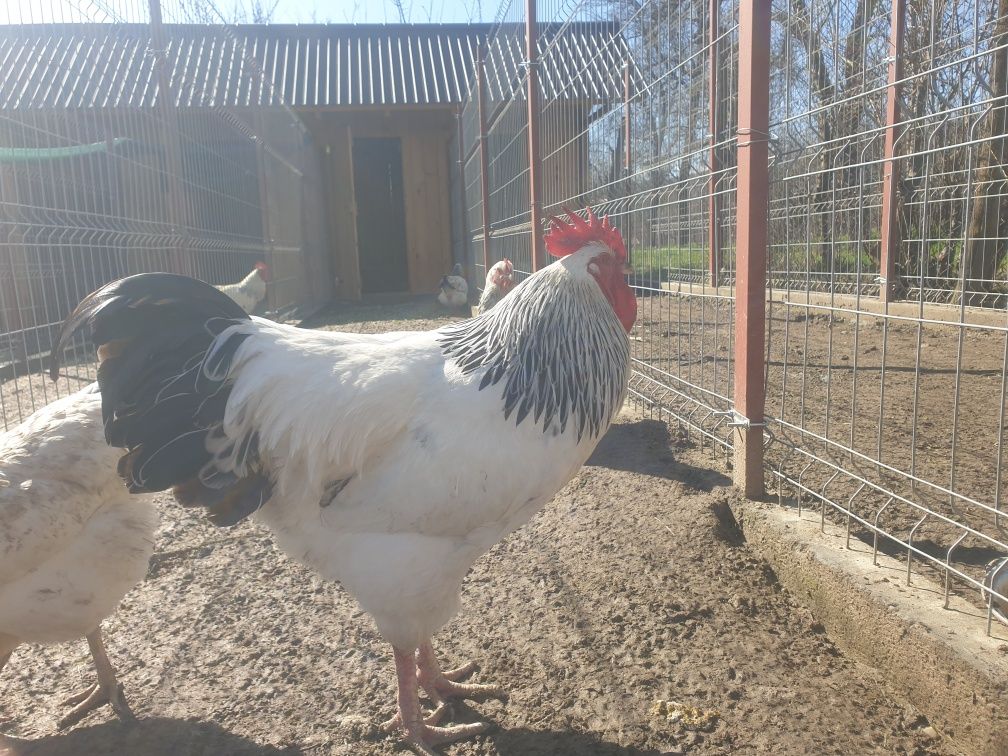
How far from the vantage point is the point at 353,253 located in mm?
15797

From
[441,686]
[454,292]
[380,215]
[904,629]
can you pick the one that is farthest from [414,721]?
[380,215]

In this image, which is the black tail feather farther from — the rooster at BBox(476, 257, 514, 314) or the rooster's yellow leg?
the rooster at BBox(476, 257, 514, 314)

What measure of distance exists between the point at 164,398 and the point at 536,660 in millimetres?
1591

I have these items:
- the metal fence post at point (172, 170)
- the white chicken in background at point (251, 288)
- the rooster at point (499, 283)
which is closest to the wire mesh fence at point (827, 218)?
the rooster at point (499, 283)

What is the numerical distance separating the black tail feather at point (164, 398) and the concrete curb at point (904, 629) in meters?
2.04

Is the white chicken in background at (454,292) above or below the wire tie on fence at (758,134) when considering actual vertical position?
below

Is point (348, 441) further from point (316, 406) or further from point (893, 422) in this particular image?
point (893, 422)

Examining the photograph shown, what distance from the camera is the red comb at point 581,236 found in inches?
112

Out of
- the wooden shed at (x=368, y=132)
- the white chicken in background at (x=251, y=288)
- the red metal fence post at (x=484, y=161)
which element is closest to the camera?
the white chicken in background at (x=251, y=288)

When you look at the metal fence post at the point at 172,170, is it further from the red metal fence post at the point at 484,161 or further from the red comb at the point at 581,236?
the red comb at the point at 581,236

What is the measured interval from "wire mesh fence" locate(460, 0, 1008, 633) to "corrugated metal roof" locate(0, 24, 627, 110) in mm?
272

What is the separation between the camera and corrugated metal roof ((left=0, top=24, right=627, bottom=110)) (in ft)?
16.8

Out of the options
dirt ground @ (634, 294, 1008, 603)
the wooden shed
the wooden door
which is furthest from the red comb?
the wooden door

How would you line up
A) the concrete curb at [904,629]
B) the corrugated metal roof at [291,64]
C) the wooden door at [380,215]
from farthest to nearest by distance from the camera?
the wooden door at [380,215], the corrugated metal roof at [291,64], the concrete curb at [904,629]
